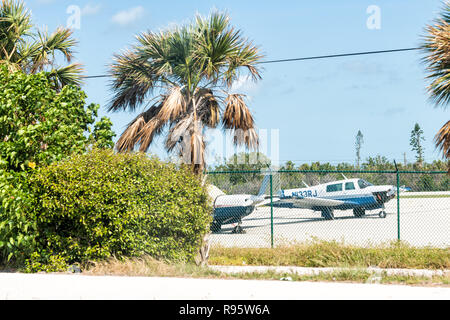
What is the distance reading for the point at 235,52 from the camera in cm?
1259

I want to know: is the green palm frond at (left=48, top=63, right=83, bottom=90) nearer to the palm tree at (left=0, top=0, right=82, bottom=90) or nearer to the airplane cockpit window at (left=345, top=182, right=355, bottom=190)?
the palm tree at (left=0, top=0, right=82, bottom=90)

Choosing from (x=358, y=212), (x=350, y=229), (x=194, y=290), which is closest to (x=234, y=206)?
(x=350, y=229)

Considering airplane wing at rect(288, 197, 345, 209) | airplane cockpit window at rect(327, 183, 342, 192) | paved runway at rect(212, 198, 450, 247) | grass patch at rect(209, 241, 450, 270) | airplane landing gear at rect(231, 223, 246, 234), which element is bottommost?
paved runway at rect(212, 198, 450, 247)

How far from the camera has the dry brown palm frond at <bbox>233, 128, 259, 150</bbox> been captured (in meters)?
12.6

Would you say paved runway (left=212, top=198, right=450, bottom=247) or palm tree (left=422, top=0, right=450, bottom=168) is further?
paved runway (left=212, top=198, right=450, bottom=247)

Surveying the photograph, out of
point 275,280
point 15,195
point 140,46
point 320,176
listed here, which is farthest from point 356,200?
point 15,195

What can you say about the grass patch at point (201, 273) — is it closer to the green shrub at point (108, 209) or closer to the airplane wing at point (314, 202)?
the green shrub at point (108, 209)

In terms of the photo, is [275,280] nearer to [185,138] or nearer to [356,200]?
[185,138]

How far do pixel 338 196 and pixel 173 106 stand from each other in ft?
46.1

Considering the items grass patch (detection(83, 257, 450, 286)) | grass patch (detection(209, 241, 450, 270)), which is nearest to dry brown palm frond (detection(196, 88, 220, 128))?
grass patch (detection(209, 241, 450, 270))

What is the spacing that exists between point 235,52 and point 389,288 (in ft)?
23.9

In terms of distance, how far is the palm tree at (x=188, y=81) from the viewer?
12203 mm

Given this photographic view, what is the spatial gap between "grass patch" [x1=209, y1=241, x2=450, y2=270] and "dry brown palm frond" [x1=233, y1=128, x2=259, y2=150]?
2.67 meters

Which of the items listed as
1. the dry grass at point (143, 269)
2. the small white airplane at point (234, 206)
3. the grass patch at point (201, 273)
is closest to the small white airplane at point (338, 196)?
the small white airplane at point (234, 206)
